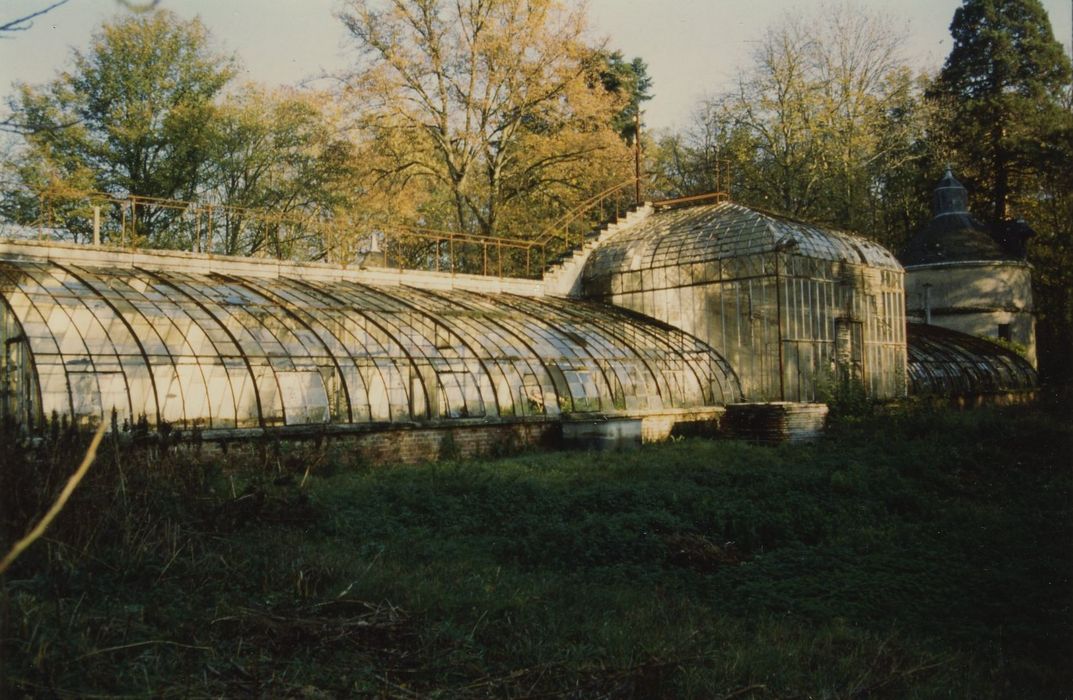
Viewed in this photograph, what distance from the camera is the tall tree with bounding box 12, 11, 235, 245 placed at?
1357 inches

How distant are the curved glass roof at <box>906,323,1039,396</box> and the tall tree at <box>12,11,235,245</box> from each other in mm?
29892

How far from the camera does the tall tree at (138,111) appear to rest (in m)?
34.5

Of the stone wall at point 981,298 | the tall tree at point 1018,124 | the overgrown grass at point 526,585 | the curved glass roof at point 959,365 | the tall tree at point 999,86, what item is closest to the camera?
the overgrown grass at point 526,585

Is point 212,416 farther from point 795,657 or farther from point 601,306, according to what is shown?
point 601,306

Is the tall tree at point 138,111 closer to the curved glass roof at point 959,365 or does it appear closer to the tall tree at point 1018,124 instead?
the curved glass roof at point 959,365

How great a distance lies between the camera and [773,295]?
80.2 feet

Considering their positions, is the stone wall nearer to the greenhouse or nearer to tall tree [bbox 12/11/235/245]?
the greenhouse

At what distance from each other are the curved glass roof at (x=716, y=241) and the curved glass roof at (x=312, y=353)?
3.22 m

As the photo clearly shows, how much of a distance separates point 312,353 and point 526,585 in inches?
378

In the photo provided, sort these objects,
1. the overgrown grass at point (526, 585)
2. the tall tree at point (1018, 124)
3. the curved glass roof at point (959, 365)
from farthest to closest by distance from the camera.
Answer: the tall tree at point (1018, 124)
the curved glass roof at point (959, 365)
the overgrown grass at point (526, 585)

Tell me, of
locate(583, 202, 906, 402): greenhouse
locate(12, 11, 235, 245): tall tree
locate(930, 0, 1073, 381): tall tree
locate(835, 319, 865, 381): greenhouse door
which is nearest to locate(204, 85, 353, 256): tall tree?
locate(12, 11, 235, 245): tall tree

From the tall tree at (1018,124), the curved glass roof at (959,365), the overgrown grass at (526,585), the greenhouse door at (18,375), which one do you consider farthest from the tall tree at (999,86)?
the greenhouse door at (18,375)

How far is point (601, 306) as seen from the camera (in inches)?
1075

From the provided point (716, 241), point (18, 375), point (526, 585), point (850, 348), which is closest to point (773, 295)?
point (716, 241)
